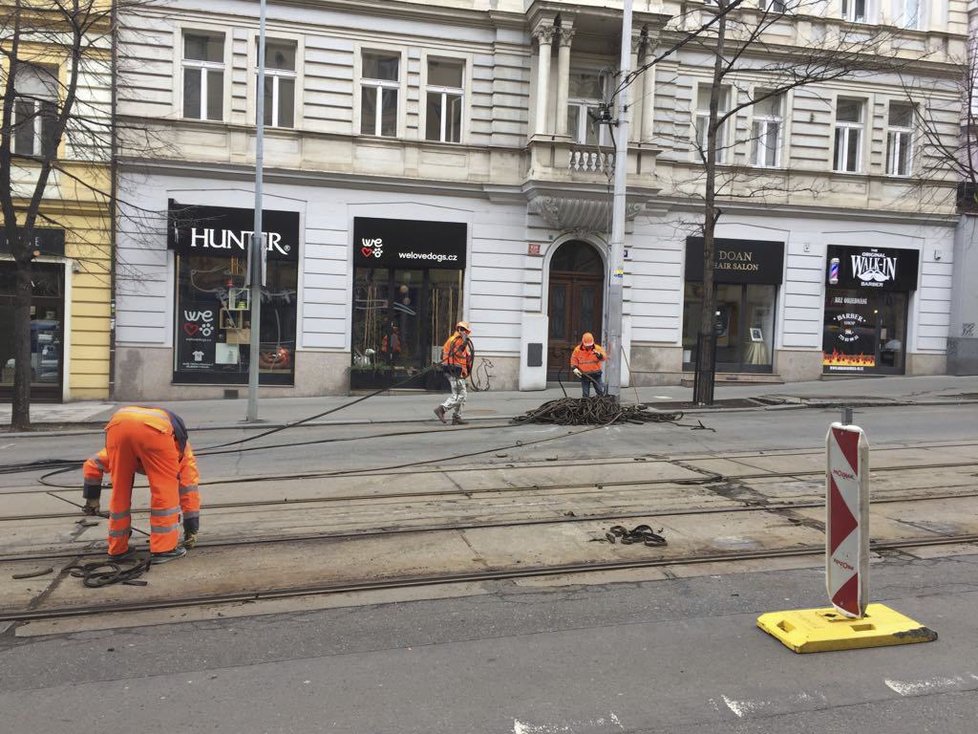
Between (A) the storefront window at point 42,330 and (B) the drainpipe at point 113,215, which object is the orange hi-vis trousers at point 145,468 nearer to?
(B) the drainpipe at point 113,215

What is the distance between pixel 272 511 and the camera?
7820mm

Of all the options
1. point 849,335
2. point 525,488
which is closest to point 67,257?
point 525,488

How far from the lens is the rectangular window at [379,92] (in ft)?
63.7

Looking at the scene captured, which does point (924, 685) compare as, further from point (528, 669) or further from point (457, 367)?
point (457, 367)

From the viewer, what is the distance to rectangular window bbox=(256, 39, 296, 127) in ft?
62.1

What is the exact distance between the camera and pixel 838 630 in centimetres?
453

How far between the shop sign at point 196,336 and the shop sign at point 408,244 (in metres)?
3.68

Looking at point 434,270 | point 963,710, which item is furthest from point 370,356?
point 963,710

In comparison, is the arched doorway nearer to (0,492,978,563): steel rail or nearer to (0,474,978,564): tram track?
(0,474,978,564): tram track

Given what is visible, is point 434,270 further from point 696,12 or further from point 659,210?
point 696,12

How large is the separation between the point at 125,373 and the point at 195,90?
677 centimetres

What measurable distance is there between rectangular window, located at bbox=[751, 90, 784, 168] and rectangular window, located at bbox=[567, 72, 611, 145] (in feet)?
14.1

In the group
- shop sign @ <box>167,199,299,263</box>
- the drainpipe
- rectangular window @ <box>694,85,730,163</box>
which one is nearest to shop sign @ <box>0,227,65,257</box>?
the drainpipe

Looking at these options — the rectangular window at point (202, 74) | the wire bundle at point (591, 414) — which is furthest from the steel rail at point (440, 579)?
the rectangular window at point (202, 74)
